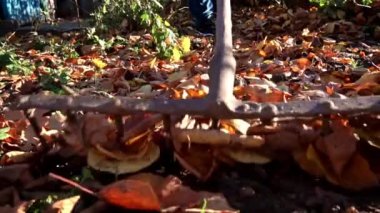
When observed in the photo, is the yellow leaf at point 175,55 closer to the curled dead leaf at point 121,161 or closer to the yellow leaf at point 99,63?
the yellow leaf at point 99,63

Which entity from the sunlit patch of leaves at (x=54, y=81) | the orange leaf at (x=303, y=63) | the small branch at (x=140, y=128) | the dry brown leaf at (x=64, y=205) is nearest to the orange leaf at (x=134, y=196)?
the dry brown leaf at (x=64, y=205)

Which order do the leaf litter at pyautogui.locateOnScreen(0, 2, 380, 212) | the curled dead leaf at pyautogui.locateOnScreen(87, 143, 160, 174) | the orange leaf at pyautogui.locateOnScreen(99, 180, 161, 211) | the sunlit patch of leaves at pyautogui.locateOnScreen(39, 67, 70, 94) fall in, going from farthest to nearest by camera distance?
the sunlit patch of leaves at pyautogui.locateOnScreen(39, 67, 70, 94) < the curled dead leaf at pyautogui.locateOnScreen(87, 143, 160, 174) < the leaf litter at pyautogui.locateOnScreen(0, 2, 380, 212) < the orange leaf at pyautogui.locateOnScreen(99, 180, 161, 211)

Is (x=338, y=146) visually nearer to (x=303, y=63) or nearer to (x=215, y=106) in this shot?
(x=215, y=106)

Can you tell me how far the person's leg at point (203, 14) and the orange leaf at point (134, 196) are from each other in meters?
3.49

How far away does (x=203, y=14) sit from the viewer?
4785 millimetres

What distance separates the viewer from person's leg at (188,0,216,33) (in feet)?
15.7

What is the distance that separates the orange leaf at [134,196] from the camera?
1320 mm

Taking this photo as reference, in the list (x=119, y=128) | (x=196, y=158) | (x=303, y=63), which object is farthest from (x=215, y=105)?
(x=303, y=63)

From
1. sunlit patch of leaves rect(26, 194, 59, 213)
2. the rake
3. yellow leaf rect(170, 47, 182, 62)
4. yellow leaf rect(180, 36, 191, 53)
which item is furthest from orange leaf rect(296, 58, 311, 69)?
sunlit patch of leaves rect(26, 194, 59, 213)

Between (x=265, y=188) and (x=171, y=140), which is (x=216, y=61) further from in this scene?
(x=265, y=188)

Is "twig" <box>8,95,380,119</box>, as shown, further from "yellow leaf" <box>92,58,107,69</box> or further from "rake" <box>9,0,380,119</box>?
"yellow leaf" <box>92,58,107,69</box>

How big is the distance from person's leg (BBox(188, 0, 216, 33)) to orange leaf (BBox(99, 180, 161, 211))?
3486mm

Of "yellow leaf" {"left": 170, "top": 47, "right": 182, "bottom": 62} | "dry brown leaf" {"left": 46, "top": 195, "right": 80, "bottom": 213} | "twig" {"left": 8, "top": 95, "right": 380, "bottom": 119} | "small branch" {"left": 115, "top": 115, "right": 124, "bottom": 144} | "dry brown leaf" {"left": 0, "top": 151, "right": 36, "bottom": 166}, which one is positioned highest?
"twig" {"left": 8, "top": 95, "right": 380, "bottom": 119}

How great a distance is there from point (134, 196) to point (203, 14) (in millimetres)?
3573
